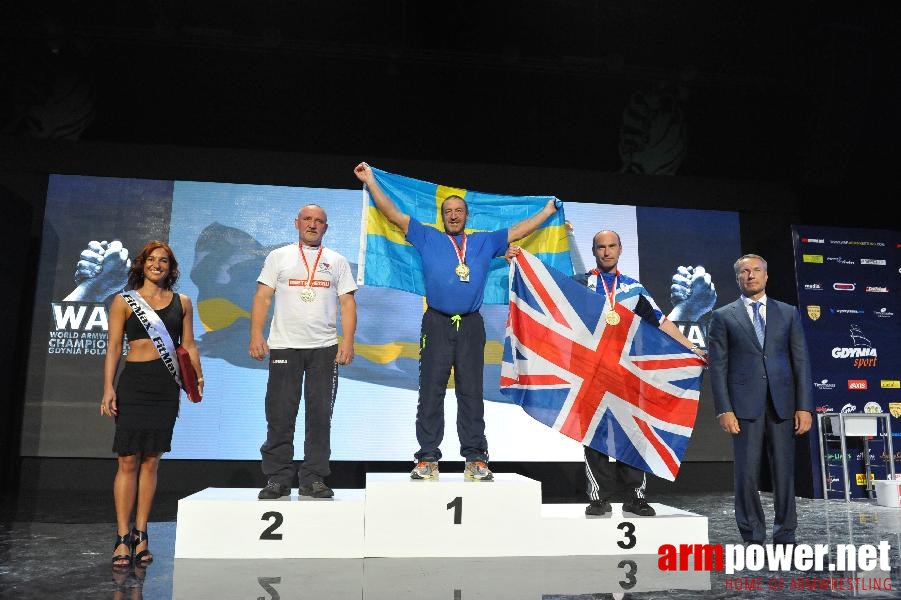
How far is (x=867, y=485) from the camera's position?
6.31 m

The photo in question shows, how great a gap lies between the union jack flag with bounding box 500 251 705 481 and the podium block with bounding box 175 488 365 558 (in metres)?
1.07

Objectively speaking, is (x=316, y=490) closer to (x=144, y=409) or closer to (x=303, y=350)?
(x=303, y=350)

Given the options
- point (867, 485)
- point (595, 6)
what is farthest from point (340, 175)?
point (867, 485)

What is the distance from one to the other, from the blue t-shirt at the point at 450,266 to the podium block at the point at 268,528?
110 cm

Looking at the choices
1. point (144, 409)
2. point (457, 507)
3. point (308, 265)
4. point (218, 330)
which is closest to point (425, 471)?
point (457, 507)

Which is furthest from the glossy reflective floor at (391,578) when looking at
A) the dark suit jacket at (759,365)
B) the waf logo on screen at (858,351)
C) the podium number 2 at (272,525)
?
the waf logo on screen at (858,351)

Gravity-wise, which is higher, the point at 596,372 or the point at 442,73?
the point at 442,73

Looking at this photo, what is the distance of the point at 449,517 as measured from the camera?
3264mm

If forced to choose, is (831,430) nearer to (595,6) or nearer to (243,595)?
(595,6)

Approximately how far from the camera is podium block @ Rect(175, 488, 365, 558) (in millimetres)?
3119

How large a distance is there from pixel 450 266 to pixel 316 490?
1304 mm

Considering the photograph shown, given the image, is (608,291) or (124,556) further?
(608,291)

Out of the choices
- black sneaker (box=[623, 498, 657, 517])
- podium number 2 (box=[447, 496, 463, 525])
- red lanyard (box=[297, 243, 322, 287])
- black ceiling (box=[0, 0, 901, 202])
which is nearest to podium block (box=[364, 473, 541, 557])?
podium number 2 (box=[447, 496, 463, 525])

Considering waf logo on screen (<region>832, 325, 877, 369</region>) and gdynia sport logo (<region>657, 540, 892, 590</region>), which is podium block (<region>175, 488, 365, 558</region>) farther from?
waf logo on screen (<region>832, 325, 877, 369</region>)
